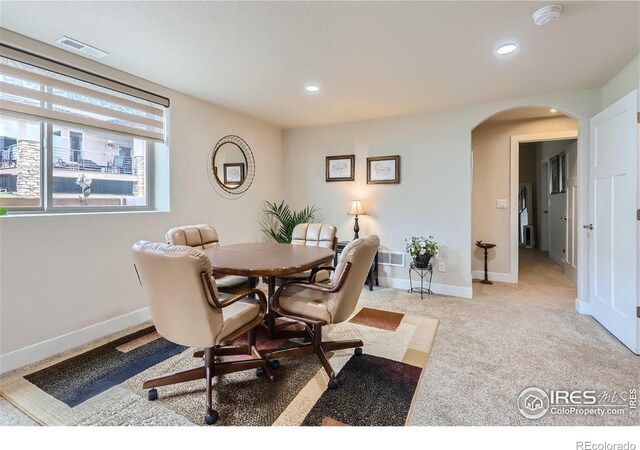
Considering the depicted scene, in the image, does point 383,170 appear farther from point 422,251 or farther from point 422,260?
point 422,260

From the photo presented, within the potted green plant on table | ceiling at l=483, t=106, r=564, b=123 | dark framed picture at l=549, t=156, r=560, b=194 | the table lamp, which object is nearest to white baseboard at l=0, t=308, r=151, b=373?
the potted green plant on table

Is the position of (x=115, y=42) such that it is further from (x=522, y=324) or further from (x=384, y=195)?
(x=522, y=324)

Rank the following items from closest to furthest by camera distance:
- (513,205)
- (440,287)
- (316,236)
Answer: (316,236) < (440,287) < (513,205)

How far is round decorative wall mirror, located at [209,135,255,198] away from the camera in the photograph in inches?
142

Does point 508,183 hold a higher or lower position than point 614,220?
higher

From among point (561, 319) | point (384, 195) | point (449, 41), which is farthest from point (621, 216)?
point (384, 195)

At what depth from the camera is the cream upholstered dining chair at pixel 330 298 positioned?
5.98 ft

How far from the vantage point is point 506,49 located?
2221mm

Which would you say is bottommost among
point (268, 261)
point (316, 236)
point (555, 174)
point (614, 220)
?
point (268, 261)

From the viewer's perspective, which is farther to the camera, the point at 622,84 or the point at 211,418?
the point at 622,84

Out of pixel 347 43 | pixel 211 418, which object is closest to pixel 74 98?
pixel 347 43

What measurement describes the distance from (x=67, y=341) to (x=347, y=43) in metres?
3.13

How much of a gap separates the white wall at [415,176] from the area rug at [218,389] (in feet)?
5.70

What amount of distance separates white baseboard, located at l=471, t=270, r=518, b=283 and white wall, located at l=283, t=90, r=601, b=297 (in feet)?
3.47
